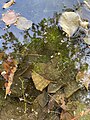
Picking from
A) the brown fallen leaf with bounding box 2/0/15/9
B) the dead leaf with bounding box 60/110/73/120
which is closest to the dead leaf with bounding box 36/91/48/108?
the dead leaf with bounding box 60/110/73/120

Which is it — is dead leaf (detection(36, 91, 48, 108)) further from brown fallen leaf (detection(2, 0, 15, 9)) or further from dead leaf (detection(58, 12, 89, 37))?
brown fallen leaf (detection(2, 0, 15, 9))

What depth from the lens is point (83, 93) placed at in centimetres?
174

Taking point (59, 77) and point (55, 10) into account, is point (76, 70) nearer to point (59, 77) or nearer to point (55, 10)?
point (59, 77)

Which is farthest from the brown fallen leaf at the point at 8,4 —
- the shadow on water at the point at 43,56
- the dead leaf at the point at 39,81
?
the dead leaf at the point at 39,81

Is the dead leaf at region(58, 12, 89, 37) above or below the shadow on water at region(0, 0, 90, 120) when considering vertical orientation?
above

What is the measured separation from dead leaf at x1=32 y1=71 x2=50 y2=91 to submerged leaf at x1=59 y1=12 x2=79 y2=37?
33cm

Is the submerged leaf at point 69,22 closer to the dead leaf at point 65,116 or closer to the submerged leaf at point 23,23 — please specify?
the submerged leaf at point 23,23

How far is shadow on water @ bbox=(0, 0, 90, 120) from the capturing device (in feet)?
5.57

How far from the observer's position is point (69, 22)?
190cm

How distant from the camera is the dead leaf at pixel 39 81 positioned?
171cm

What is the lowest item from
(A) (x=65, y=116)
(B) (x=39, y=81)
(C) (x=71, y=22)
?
(A) (x=65, y=116)

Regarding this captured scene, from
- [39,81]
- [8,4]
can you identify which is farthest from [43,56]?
[8,4]

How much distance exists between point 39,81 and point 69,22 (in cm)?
43

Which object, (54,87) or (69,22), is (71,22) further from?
(54,87)
